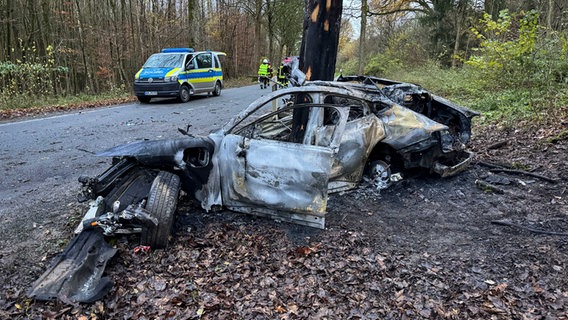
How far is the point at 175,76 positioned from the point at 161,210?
10.9 m

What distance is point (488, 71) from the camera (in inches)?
425

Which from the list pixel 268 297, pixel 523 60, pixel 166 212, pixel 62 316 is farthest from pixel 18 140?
pixel 523 60

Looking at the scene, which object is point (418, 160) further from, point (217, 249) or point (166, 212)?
point (166, 212)

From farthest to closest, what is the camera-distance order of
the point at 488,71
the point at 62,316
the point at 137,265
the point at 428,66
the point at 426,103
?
the point at 428,66, the point at 488,71, the point at 426,103, the point at 137,265, the point at 62,316

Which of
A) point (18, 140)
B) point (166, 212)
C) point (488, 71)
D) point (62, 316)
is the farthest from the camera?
point (488, 71)

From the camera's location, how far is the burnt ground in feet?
9.05

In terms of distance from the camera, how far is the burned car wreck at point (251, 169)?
3.33 meters

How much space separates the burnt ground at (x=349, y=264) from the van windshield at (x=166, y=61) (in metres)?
10.2

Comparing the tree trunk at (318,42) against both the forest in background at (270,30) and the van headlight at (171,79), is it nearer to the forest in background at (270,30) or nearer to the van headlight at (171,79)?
the forest in background at (270,30)

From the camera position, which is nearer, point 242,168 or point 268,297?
point 268,297

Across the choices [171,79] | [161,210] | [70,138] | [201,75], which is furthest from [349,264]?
[201,75]

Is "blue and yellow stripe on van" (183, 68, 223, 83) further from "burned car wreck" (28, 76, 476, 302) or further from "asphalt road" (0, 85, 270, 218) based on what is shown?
"burned car wreck" (28, 76, 476, 302)

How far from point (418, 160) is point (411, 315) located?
2.83 metres

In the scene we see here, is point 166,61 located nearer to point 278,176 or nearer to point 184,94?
point 184,94
